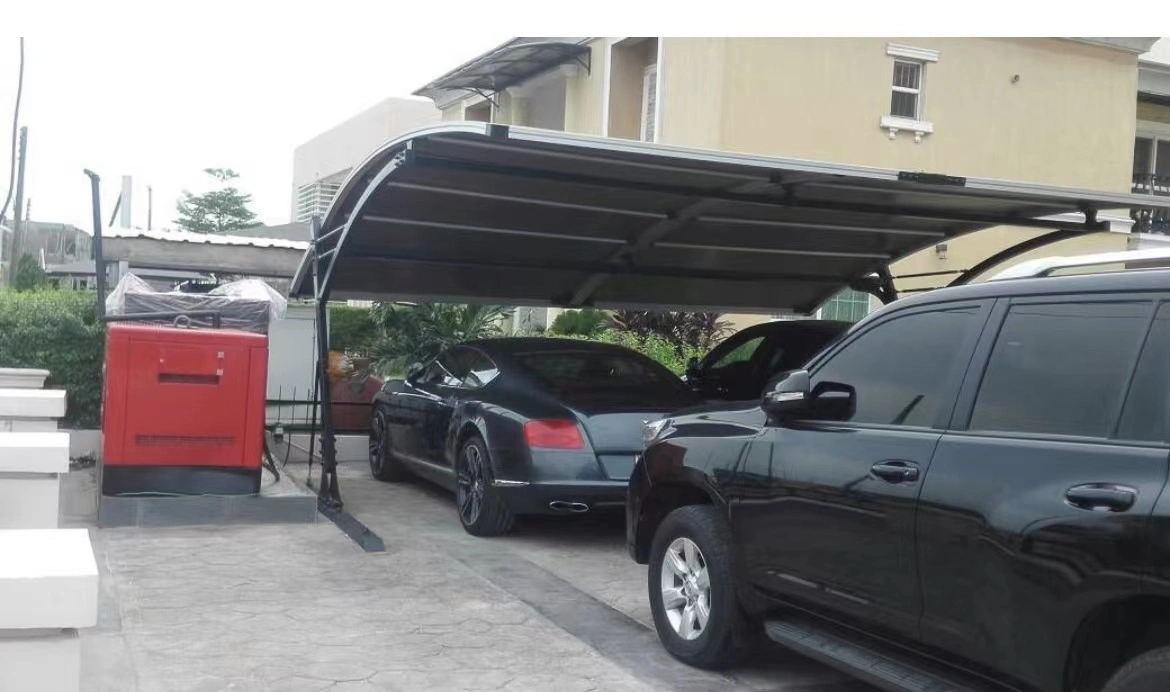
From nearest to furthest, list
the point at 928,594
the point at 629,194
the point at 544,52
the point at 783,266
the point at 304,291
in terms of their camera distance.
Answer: the point at 928,594 < the point at 629,194 < the point at 304,291 < the point at 783,266 < the point at 544,52

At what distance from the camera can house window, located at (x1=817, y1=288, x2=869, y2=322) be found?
17.7m

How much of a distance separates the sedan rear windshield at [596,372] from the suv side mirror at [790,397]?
3.47 m

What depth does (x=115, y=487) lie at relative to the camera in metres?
8.22

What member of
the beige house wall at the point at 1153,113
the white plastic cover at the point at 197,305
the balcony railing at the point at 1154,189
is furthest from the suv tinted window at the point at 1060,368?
the beige house wall at the point at 1153,113

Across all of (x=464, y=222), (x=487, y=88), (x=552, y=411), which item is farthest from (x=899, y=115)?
(x=552, y=411)

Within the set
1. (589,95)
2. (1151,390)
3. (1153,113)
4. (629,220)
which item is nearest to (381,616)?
(1151,390)

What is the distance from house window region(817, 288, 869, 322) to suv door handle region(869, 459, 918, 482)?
43.7ft

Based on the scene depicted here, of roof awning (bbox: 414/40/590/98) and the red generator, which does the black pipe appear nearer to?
the red generator

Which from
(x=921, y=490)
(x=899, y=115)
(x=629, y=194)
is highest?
(x=899, y=115)

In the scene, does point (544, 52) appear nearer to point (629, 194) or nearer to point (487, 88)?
point (487, 88)

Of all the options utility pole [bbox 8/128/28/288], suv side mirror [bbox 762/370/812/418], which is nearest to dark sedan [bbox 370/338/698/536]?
suv side mirror [bbox 762/370/812/418]

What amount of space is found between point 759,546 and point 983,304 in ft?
4.73

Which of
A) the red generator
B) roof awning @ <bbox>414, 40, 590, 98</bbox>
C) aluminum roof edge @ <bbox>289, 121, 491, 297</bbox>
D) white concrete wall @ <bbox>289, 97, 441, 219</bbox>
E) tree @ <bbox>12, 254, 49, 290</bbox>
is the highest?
white concrete wall @ <bbox>289, 97, 441, 219</bbox>

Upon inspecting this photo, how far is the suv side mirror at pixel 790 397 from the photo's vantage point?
4.86 metres
